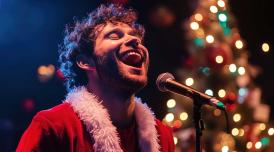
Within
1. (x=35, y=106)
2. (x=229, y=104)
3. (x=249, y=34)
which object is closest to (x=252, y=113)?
(x=229, y=104)

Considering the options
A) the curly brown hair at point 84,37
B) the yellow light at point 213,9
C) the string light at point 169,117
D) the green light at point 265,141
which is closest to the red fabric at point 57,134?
the curly brown hair at point 84,37

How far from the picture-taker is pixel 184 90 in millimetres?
2059

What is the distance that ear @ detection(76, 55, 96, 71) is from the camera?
8.00 ft

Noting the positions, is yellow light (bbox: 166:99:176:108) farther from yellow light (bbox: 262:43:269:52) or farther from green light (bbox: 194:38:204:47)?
yellow light (bbox: 262:43:269:52)

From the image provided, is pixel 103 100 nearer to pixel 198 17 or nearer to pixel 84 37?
pixel 84 37

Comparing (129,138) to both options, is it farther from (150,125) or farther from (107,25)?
(107,25)

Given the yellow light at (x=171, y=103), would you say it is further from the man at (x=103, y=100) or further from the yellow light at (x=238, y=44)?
the man at (x=103, y=100)

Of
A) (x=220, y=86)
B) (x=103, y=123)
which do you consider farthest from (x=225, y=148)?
(x=103, y=123)

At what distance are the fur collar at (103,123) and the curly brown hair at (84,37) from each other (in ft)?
0.57

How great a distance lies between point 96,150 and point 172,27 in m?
2.40

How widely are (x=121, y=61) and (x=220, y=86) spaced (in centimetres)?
255

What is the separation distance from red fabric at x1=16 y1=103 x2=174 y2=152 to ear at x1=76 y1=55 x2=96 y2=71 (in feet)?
0.87

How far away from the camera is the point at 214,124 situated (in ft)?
15.0

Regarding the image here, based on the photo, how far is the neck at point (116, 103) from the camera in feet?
7.68
